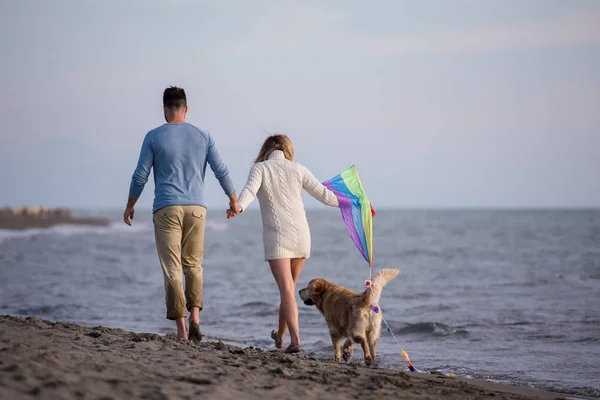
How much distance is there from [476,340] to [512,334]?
0.64 meters

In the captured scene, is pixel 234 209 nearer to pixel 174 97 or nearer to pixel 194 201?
pixel 194 201

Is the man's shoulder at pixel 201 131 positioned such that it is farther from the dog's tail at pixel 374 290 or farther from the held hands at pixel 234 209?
the dog's tail at pixel 374 290

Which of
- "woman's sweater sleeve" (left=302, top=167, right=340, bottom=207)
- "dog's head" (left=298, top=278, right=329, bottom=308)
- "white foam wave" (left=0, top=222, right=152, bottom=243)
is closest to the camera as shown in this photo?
"woman's sweater sleeve" (left=302, top=167, right=340, bottom=207)

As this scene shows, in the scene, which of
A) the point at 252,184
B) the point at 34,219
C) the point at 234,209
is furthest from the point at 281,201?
the point at 34,219

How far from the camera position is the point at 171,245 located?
6.57 meters

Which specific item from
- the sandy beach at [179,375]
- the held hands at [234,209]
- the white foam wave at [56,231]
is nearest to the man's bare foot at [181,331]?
the sandy beach at [179,375]

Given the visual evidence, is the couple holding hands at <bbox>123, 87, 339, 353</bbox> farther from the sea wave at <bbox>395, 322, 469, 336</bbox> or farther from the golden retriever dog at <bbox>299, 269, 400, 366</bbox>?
the sea wave at <bbox>395, 322, 469, 336</bbox>

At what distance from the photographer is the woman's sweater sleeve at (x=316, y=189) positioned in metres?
6.84

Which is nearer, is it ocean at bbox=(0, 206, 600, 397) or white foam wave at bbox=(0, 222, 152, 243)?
ocean at bbox=(0, 206, 600, 397)

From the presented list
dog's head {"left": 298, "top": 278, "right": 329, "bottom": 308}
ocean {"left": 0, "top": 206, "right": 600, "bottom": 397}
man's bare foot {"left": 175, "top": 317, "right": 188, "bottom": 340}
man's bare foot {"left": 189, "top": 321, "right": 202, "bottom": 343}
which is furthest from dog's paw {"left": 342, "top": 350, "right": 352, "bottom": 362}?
man's bare foot {"left": 175, "top": 317, "right": 188, "bottom": 340}

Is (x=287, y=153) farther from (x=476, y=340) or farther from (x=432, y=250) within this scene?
(x=432, y=250)

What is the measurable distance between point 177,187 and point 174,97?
825mm

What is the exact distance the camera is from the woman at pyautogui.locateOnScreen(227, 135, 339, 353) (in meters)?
6.67

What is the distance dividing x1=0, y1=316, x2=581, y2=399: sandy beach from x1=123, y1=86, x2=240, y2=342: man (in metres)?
0.62
